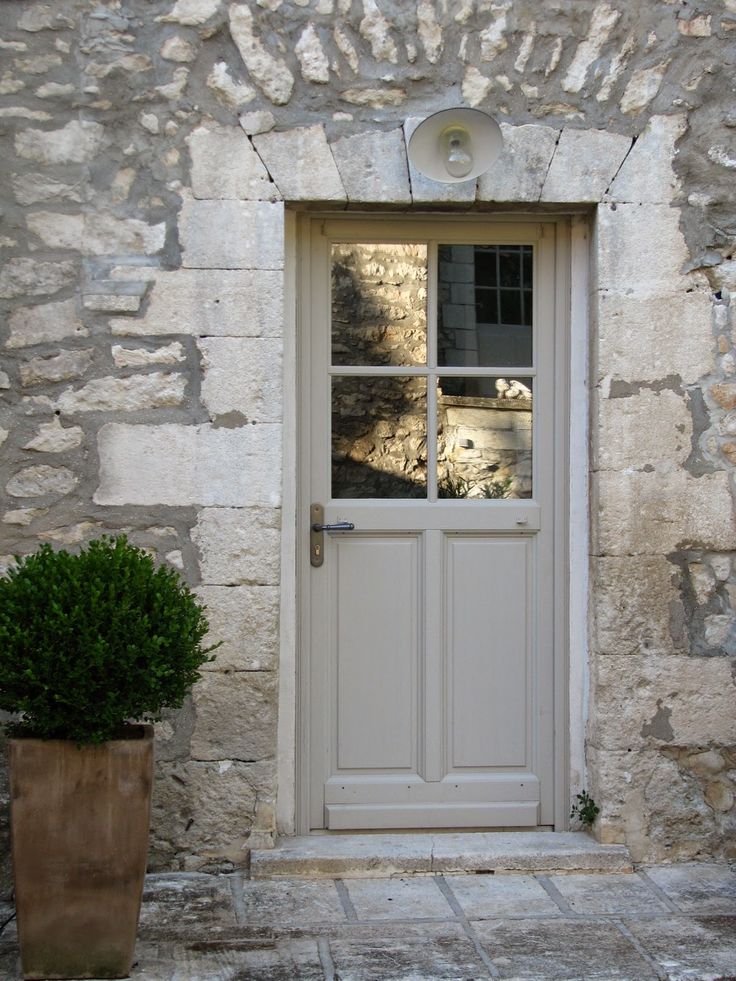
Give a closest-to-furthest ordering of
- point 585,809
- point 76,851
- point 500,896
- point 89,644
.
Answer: point 89,644
point 76,851
point 500,896
point 585,809

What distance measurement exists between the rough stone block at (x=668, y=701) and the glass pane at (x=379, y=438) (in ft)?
3.02

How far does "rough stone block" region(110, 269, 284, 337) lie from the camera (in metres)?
3.69

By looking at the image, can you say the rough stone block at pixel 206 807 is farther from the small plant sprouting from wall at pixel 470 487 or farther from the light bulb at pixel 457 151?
the light bulb at pixel 457 151

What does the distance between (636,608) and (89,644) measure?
6.16 feet

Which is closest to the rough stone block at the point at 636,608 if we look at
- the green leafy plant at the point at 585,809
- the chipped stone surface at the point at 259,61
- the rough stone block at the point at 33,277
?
the green leafy plant at the point at 585,809

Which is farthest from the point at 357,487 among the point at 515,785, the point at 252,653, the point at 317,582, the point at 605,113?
the point at 605,113

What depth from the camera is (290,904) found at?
340 centimetres

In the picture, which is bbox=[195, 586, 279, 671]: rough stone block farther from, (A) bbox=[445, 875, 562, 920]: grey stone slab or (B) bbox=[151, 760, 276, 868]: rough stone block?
(A) bbox=[445, 875, 562, 920]: grey stone slab

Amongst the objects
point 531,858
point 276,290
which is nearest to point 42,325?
point 276,290

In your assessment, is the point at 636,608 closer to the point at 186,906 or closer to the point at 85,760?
the point at 186,906

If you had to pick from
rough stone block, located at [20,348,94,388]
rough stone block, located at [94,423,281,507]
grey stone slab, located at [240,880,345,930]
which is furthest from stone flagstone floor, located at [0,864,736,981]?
rough stone block, located at [20,348,94,388]

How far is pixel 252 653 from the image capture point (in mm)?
3686

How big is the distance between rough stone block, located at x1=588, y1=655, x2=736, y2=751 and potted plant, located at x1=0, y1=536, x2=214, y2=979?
5.22ft

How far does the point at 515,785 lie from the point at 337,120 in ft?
7.72
